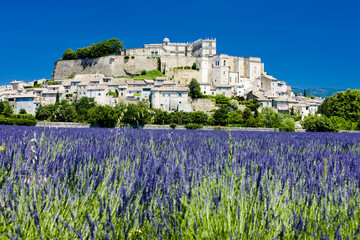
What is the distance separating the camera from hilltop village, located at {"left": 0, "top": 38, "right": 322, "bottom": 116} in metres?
61.0

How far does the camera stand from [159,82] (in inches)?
2682

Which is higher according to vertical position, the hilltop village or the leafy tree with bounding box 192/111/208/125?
the hilltop village

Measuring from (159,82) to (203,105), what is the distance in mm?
13680

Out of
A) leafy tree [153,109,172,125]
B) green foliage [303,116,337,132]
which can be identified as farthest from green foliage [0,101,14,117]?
green foliage [303,116,337,132]

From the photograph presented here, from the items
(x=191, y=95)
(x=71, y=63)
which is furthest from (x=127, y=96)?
(x=71, y=63)

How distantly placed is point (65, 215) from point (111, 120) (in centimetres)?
3164

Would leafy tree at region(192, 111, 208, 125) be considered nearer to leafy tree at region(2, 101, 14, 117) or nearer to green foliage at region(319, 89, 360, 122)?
green foliage at region(319, 89, 360, 122)

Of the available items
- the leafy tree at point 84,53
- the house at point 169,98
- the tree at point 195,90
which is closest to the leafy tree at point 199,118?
the house at point 169,98

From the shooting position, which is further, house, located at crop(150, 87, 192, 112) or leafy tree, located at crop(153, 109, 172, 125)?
house, located at crop(150, 87, 192, 112)

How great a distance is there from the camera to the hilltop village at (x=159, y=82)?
200 ft

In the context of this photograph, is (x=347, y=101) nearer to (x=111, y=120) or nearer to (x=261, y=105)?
(x=261, y=105)

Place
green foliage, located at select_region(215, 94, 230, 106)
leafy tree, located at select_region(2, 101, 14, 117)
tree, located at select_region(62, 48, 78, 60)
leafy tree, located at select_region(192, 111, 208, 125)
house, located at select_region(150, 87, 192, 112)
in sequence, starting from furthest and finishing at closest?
tree, located at select_region(62, 48, 78, 60) < green foliage, located at select_region(215, 94, 230, 106) < house, located at select_region(150, 87, 192, 112) < leafy tree, located at select_region(2, 101, 14, 117) < leafy tree, located at select_region(192, 111, 208, 125)

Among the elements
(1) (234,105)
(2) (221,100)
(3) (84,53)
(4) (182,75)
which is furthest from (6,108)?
(1) (234,105)

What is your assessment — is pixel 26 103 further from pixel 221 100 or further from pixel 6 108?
pixel 221 100
